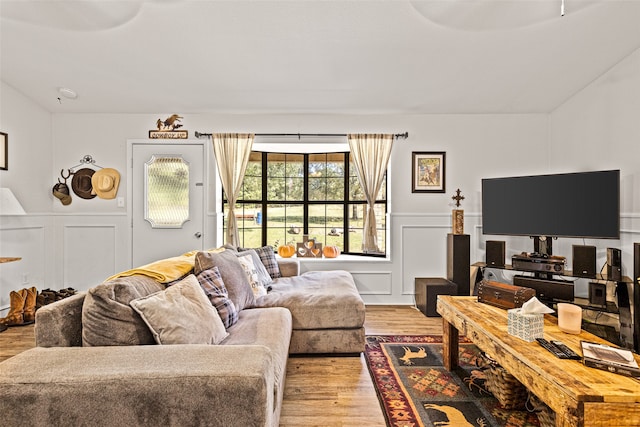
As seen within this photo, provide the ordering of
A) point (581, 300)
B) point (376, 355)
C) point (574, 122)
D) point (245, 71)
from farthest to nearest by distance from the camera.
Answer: point (574, 122), point (245, 71), point (581, 300), point (376, 355)

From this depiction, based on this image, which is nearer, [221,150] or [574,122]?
[574,122]

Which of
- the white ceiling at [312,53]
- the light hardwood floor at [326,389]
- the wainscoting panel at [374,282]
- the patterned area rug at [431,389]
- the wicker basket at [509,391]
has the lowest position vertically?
the light hardwood floor at [326,389]

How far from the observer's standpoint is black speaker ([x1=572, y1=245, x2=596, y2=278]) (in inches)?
121

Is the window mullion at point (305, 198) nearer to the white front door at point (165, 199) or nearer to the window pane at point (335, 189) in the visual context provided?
the window pane at point (335, 189)

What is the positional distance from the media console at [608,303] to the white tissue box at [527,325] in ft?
4.67

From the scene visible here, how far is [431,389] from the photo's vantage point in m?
2.20

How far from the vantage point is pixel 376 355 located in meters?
2.72

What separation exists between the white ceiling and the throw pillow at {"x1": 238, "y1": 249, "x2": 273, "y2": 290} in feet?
5.82

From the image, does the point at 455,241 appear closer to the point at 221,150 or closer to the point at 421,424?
the point at 421,424

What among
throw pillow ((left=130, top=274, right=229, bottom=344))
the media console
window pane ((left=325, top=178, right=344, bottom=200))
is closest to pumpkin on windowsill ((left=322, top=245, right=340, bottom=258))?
window pane ((left=325, top=178, right=344, bottom=200))

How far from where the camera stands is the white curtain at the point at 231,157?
13.8ft

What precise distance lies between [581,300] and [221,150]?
406 cm

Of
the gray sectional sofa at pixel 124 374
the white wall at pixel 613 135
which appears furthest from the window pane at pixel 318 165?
the gray sectional sofa at pixel 124 374

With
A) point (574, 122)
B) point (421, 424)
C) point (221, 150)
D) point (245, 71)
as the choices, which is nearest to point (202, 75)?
point (245, 71)
